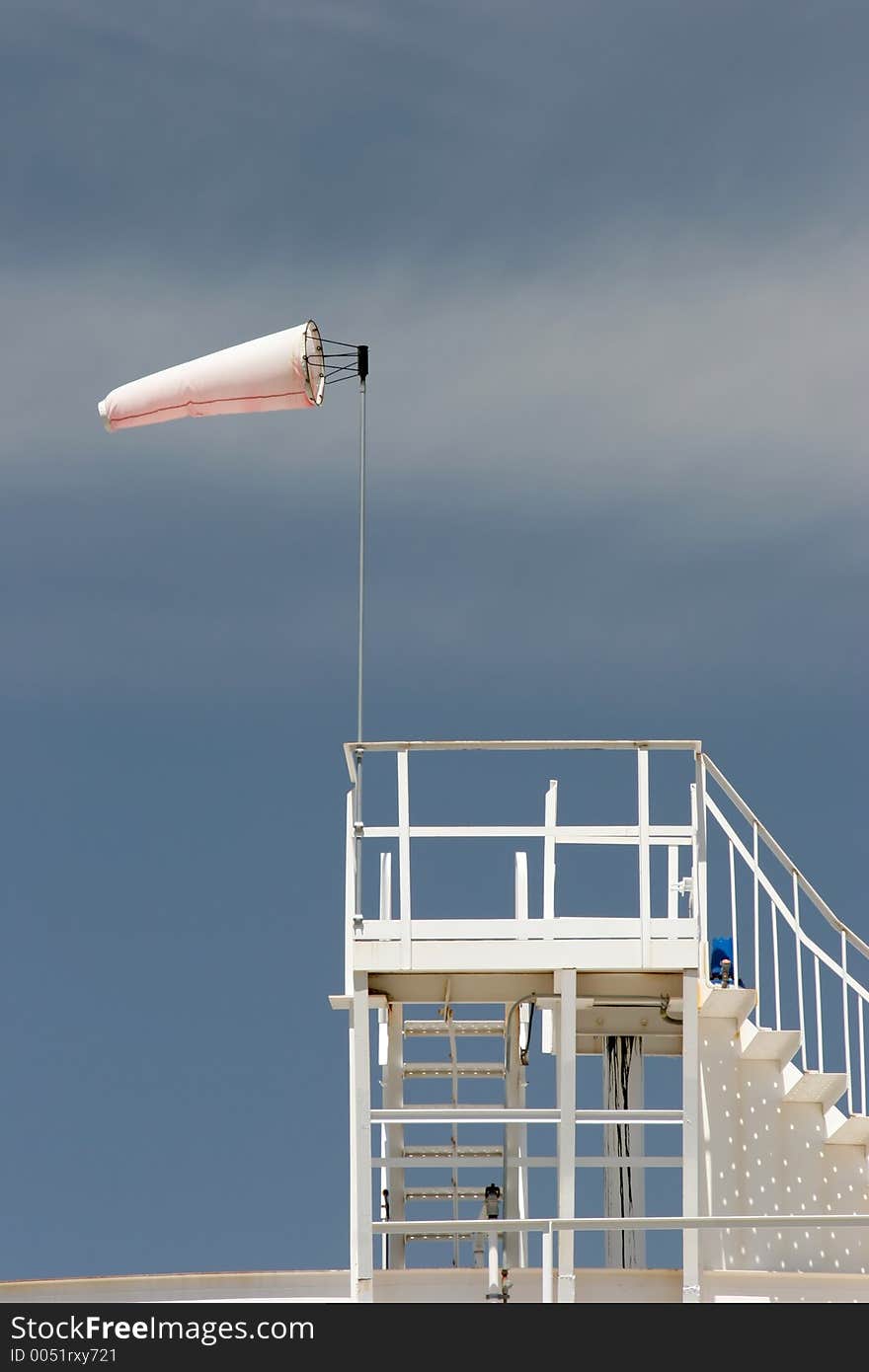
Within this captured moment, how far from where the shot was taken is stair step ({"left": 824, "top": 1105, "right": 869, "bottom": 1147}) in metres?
29.7

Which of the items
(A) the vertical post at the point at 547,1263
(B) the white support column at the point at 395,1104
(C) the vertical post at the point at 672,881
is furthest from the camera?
(B) the white support column at the point at 395,1104

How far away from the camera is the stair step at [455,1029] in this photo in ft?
105

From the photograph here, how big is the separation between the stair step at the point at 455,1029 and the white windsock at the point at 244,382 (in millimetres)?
7138

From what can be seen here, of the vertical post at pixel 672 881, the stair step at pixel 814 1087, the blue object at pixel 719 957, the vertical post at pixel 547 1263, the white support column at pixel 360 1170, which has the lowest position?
the vertical post at pixel 547 1263

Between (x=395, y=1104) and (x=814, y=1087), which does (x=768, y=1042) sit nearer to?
(x=814, y=1087)

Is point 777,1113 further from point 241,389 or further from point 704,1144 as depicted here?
point 241,389

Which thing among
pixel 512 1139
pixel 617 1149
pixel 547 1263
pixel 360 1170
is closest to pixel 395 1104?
pixel 512 1139

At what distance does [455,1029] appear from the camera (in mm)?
31922

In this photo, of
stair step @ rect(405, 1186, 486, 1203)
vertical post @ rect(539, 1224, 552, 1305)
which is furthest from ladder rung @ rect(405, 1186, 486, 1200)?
vertical post @ rect(539, 1224, 552, 1305)

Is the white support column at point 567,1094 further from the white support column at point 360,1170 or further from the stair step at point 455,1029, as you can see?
the stair step at point 455,1029

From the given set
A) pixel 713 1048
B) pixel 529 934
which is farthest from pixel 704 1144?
pixel 529 934

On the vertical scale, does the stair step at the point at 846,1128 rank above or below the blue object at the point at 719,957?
below

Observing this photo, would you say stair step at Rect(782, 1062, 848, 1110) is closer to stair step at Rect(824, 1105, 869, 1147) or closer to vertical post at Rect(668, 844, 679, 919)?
stair step at Rect(824, 1105, 869, 1147)

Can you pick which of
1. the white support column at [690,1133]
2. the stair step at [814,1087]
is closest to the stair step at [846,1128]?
the stair step at [814,1087]
